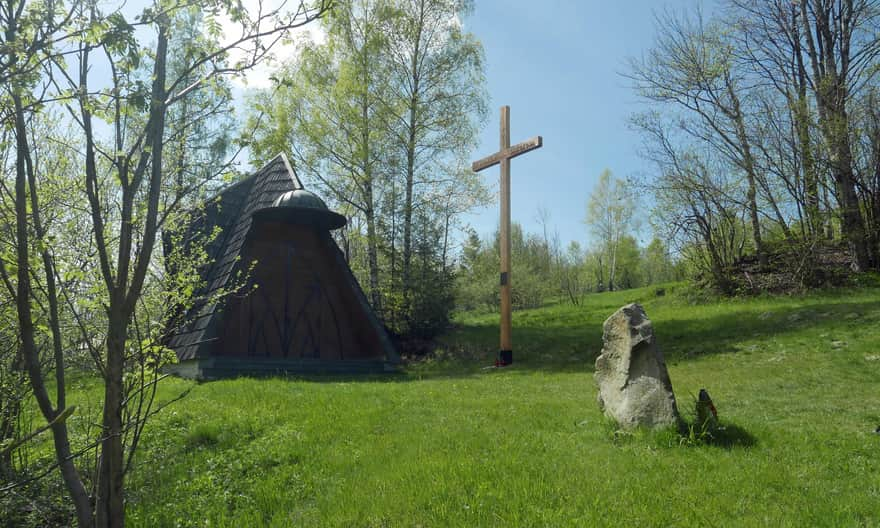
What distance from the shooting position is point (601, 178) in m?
42.8

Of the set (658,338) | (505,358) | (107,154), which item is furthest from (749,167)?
(107,154)

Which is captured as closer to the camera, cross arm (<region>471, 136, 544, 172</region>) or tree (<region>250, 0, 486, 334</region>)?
cross arm (<region>471, 136, 544, 172</region>)

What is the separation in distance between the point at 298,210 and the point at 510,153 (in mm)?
5227

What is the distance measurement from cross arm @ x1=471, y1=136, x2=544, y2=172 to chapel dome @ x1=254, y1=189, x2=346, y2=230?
3.95 metres

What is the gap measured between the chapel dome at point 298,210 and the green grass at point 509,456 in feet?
13.1

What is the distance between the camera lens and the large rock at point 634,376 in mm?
5660

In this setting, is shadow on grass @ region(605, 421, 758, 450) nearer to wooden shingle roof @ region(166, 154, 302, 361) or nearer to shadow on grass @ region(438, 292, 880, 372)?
shadow on grass @ region(438, 292, 880, 372)

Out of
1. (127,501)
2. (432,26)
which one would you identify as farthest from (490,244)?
(127,501)

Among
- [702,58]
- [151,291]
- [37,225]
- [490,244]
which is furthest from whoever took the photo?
[490,244]

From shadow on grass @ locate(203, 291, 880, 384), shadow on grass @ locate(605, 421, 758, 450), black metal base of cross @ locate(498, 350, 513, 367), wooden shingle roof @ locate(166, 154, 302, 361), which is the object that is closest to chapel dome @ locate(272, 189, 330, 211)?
wooden shingle roof @ locate(166, 154, 302, 361)

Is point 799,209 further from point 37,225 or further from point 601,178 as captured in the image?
point 601,178

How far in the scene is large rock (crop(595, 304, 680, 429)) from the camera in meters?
5.66

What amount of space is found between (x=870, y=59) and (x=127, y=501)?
19.8 metres

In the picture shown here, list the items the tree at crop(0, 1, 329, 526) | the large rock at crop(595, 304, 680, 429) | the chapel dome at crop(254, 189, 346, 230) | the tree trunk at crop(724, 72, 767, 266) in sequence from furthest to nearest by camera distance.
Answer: the tree trunk at crop(724, 72, 767, 266) → the chapel dome at crop(254, 189, 346, 230) → the large rock at crop(595, 304, 680, 429) → the tree at crop(0, 1, 329, 526)
